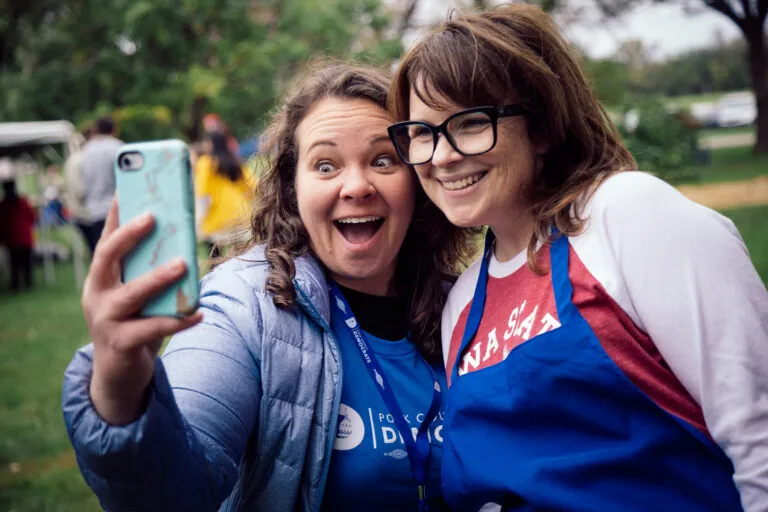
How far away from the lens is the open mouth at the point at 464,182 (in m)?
2.01

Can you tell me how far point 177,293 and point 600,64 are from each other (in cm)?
2487

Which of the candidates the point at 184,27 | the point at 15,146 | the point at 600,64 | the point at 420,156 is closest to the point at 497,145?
the point at 420,156

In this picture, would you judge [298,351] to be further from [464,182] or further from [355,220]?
[464,182]

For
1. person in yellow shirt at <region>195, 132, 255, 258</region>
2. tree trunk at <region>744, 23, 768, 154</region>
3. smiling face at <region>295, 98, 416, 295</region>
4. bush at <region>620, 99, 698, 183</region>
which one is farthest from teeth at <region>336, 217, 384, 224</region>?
tree trunk at <region>744, 23, 768, 154</region>

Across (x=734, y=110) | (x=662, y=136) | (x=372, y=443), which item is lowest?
(x=372, y=443)

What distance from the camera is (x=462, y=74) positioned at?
1.91 meters

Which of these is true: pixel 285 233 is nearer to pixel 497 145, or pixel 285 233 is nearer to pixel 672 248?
pixel 497 145

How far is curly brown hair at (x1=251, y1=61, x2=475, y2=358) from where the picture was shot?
2.39 m

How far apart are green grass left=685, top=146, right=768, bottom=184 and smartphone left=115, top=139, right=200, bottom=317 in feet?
61.1

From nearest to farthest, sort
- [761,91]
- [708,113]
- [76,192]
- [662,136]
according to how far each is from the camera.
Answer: [76,192]
[662,136]
[761,91]
[708,113]

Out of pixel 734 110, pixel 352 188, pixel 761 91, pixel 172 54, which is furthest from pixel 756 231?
pixel 734 110

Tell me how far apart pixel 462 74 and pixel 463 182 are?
0.96 feet

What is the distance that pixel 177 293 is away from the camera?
125cm

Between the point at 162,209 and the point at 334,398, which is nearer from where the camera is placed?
the point at 162,209
